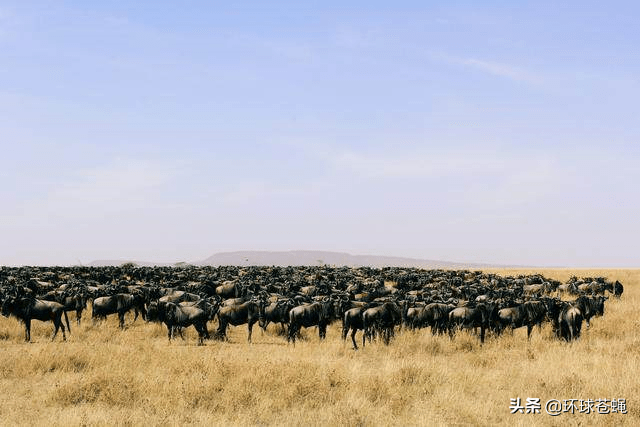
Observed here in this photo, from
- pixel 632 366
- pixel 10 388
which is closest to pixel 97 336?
pixel 10 388

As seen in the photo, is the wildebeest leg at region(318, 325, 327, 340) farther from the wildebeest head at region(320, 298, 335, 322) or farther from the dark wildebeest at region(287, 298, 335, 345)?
the wildebeest head at region(320, 298, 335, 322)

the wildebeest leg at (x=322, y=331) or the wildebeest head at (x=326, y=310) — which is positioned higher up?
the wildebeest head at (x=326, y=310)

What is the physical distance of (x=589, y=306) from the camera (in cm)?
2244

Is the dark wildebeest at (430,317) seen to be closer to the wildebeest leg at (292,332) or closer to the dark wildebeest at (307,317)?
the dark wildebeest at (307,317)

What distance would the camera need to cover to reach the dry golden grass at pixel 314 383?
33.8 feet

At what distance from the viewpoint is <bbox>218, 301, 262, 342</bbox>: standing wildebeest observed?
19828 mm

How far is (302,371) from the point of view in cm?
1280

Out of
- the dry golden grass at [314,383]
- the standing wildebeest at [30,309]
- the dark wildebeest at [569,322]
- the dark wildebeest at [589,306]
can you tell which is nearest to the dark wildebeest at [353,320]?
the dry golden grass at [314,383]

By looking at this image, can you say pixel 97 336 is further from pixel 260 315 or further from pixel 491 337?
pixel 491 337

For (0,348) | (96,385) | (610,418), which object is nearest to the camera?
(610,418)

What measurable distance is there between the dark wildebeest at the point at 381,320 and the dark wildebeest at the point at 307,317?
5.53 ft

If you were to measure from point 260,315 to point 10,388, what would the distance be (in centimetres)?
918

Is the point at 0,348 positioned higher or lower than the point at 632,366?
lower

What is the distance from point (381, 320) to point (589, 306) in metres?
9.90
